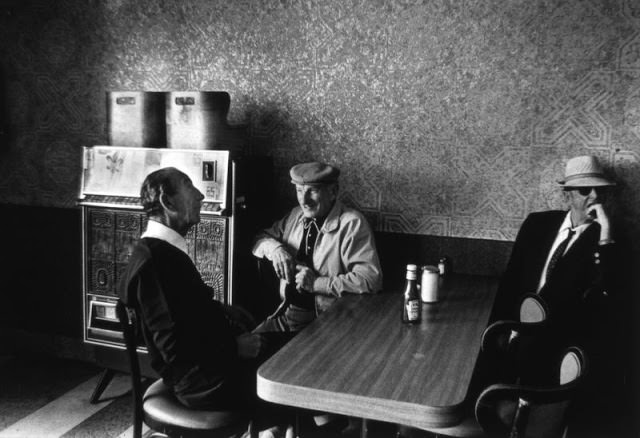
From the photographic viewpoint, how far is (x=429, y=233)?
398 cm

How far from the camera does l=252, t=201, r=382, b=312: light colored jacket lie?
3.34 m

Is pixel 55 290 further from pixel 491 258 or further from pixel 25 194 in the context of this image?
pixel 491 258

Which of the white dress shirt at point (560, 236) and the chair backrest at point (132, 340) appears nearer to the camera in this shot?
the chair backrest at point (132, 340)

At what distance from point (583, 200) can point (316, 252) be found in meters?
1.59

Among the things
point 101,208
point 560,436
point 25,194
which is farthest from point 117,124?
point 560,436

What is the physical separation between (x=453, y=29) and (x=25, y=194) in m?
3.68

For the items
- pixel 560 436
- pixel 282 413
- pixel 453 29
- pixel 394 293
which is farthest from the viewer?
pixel 453 29

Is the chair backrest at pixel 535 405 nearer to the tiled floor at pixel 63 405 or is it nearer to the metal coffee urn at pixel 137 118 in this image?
the tiled floor at pixel 63 405

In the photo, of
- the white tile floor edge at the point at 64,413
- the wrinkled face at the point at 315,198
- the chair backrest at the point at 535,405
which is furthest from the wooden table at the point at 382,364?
the white tile floor edge at the point at 64,413

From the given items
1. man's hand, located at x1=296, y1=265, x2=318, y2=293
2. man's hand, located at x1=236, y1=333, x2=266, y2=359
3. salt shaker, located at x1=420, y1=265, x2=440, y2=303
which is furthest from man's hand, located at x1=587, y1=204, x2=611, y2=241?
man's hand, located at x1=236, y1=333, x2=266, y2=359

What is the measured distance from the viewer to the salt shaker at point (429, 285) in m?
3.11

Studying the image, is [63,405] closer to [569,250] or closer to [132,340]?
[132,340]

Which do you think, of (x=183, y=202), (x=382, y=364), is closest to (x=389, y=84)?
(x=183, y=202)

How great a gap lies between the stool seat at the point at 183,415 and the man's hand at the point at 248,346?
0.37m
